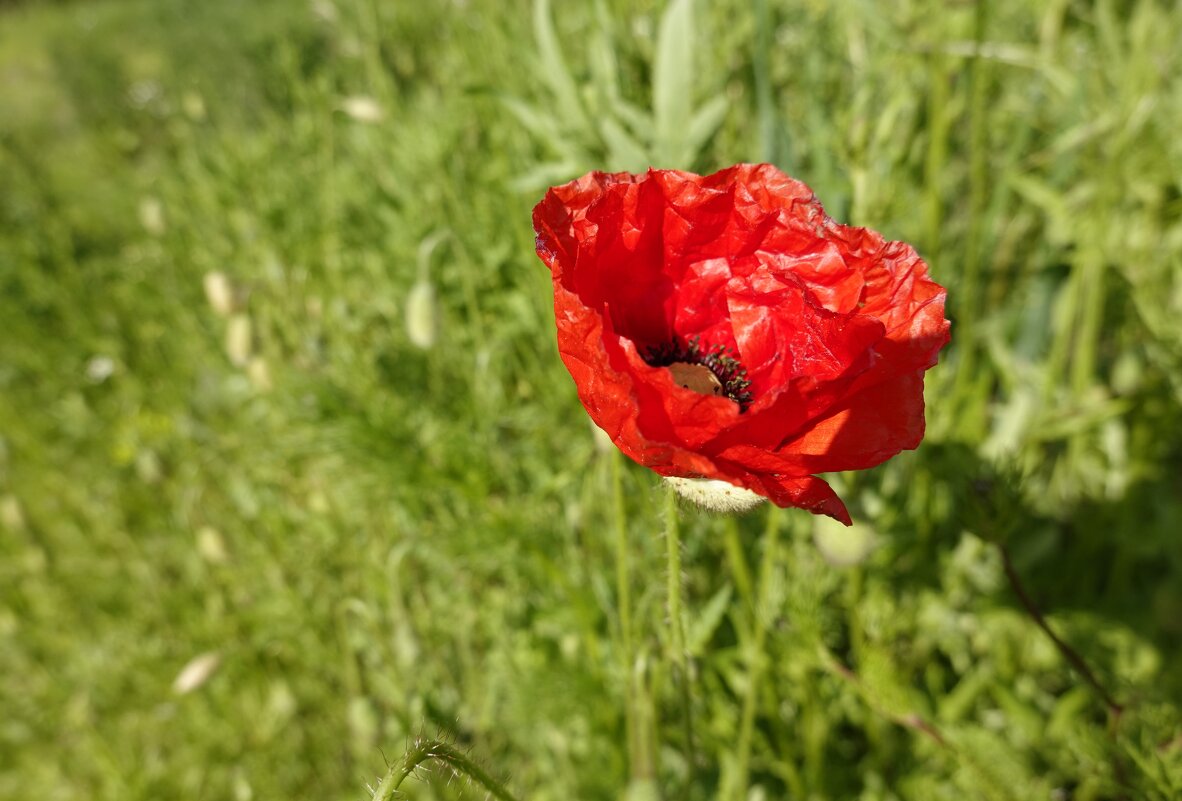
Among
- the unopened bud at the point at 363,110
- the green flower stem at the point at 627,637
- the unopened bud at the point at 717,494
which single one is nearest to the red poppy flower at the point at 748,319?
the unopened bud at the point at 717,494

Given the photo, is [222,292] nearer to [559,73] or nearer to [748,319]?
[559,73]

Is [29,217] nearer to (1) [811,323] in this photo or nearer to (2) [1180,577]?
(1) [811,323]

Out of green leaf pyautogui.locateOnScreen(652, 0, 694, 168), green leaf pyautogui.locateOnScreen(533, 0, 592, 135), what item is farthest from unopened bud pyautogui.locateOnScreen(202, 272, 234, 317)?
green leaf pyautogui.locateOnScreen(652, 0, 694, 168)

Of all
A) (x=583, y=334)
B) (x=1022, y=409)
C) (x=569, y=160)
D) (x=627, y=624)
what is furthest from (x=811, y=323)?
(x=1022, y=409)

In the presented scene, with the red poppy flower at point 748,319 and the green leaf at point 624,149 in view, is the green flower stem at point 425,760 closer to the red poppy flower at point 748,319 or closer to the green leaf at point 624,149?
the red poppy flower at point 748,319

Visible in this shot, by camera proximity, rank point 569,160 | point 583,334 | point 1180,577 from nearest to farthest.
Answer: point 583,334
point 569,160
point 1180,577

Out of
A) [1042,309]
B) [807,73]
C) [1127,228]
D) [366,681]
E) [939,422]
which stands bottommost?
[366,681]
